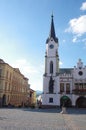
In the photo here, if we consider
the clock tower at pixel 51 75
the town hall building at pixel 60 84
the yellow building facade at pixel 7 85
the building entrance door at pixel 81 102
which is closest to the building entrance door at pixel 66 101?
the town hall building at pixel 60 84

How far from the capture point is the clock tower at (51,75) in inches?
2219

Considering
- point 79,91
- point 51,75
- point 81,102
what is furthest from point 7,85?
point 81,102

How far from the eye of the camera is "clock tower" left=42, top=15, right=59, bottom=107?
5638 centimetres

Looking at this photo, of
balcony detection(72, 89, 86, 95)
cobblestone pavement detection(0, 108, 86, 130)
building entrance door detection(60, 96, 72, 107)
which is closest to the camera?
cobblestone pavement detection(0, 108, 86, 130)

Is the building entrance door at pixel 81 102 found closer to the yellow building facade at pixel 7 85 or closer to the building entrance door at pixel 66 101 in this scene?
the building entrance door at pixel 66 101

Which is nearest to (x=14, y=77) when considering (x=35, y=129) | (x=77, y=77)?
(x=77, y=77)

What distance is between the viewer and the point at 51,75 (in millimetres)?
57844

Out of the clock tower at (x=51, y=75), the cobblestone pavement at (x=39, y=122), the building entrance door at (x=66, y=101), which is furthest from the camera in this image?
the building entrance door at (x=66, y=101)

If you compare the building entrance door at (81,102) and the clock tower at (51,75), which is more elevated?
the clock tower at (51,75)

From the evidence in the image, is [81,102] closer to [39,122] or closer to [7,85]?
[7,85]

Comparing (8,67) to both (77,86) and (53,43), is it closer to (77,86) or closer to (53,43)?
(53,43)

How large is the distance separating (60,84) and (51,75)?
12.0 feet

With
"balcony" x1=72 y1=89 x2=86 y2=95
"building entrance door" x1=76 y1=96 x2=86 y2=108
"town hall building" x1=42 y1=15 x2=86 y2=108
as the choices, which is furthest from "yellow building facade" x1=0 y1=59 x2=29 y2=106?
"building entrance door" x1=76 y1=96 x2=86 y2=108

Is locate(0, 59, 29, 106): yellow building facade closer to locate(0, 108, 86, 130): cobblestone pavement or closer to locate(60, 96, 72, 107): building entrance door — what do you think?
locate(60, 96, 72, 107): building entrance door
